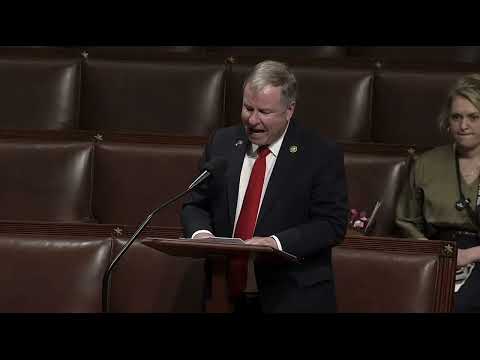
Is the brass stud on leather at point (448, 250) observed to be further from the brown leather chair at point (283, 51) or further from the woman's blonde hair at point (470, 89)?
the brown leather chair at point (283, 51)

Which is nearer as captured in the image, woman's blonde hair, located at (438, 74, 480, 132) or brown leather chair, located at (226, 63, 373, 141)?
woman's blonde hair, located at (438, 74, 480, 132)

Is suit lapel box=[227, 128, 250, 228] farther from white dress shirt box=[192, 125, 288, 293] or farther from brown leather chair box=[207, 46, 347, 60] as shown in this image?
brown leather chair box=[207, 46, 347, 60]

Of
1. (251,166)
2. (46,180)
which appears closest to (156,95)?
(46,180)

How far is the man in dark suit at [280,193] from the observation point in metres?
0.83

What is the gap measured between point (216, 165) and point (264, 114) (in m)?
0.07

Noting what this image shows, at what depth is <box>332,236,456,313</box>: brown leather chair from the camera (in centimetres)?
86

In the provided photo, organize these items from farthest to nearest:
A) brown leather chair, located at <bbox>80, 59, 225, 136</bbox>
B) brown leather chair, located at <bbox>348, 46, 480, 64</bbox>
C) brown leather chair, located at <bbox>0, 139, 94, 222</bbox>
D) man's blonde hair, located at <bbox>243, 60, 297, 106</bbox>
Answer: brown leather chair, located at <bbox>348, 46, 480, 64</bbox>, brown leather chair, located at <bbox>80, 59, 225, 136</bbox>, brown leather chair, located at <bbox>0, 139, 94, 222</bbox>, man's blonde hair, located at <bbox>243, 60, 297, 106</bbox>

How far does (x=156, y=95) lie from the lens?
122 cm

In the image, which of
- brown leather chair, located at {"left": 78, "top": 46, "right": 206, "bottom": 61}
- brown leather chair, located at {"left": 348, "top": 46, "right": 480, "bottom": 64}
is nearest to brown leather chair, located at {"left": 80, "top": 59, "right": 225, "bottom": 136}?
brown leather chair, located at {"left": 78, "top": 46, "right": 206, "bottom": 61}

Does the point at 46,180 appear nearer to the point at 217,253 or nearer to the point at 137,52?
the point at 137,52

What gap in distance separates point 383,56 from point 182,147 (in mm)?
384

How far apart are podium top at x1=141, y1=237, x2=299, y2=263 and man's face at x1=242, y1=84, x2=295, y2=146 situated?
0.43 feet

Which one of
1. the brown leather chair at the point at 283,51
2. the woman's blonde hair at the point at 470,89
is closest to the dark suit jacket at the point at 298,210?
the woman's blonde hair at the point at 470,89
